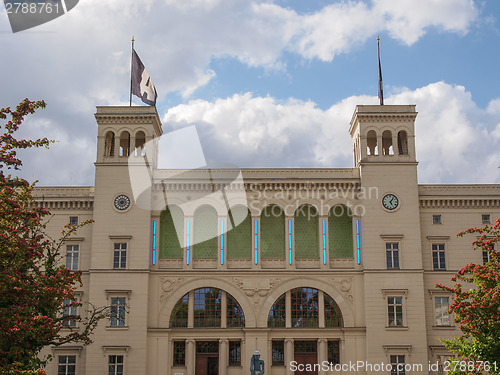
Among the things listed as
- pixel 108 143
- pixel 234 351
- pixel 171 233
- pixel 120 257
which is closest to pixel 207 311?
pixel 234 351

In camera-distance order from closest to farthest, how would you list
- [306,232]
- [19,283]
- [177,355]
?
[19,283] → [177,355] → [306,232]

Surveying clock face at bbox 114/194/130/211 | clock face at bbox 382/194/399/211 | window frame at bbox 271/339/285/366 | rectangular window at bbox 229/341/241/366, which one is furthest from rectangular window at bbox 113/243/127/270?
clock face at bbox 382/194/399/211

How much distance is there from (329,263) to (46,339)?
28257mm

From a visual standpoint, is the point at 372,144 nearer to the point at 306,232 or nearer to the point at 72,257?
the point at 306,232

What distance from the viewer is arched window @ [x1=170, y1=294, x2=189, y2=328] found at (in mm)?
47531

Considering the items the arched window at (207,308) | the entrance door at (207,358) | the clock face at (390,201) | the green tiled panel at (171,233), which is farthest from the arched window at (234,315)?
the clock face at (390,201)

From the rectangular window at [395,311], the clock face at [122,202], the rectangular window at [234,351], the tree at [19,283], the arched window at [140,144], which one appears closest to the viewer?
the tree at [19,283]

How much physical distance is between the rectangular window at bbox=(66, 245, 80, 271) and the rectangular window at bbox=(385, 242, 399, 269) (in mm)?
23398

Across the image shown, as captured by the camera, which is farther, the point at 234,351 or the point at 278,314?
the point at 278,314

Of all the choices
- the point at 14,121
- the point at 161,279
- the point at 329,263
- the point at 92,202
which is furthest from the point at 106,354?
the point at 14,121

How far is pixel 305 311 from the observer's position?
47750 millimetres

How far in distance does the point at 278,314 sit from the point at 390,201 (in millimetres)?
12051

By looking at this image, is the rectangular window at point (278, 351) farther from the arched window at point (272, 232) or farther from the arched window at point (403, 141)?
the arched window at point (403, 141)

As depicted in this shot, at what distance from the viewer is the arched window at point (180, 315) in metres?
47.5
